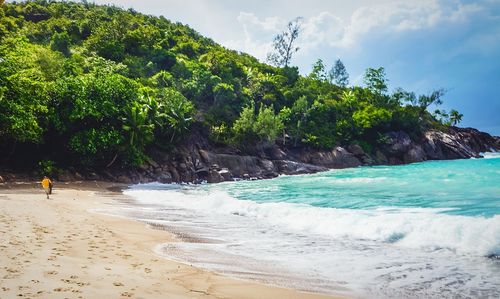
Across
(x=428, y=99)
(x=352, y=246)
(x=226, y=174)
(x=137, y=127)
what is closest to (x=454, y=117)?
(x=428, y=99)

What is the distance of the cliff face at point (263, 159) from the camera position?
137 feet

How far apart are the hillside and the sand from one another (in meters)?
23.3

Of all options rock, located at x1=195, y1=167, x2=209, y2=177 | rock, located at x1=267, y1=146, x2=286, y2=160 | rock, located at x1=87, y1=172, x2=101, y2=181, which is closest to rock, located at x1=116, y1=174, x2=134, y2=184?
rock, located at x1=87, y1=172, x2=101, y2=181

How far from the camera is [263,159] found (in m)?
52.6

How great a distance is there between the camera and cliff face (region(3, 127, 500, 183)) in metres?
41.6

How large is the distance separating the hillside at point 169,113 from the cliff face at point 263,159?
0.20 m

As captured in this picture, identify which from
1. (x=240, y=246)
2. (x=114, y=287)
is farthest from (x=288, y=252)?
(x=114, y=287)

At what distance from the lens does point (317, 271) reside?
26.4 ft

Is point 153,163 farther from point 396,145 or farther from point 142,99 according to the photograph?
point 396,145

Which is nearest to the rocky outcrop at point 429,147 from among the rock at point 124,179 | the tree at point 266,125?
the tree at point 266,125

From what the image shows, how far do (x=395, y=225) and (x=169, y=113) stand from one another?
1471 inches

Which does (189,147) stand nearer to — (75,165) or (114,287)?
(75,165)

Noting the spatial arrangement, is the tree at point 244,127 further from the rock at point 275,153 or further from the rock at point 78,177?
the rock at point 78,177

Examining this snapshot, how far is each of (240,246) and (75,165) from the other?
103ft
